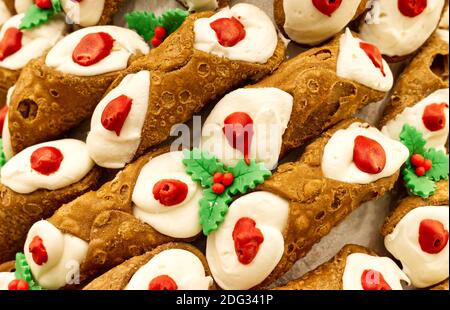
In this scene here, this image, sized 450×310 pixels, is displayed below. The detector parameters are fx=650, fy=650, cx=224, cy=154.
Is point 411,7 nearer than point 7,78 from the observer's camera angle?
Yes

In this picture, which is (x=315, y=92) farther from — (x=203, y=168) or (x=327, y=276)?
(x=327, y=276)

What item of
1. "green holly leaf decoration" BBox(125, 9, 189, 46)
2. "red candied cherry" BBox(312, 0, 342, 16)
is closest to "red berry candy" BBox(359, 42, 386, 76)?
"red candied cherry" BBox(312, 0, 342, 16)

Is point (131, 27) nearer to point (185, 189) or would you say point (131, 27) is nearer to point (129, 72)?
point (129, 72)

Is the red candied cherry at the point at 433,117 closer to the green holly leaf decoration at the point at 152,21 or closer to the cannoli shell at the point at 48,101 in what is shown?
the green holly leaf decoration at the point at 152,21

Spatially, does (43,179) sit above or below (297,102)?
below

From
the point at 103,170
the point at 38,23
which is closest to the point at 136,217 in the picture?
the point at 103,170

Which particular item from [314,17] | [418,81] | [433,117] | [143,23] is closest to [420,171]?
[433,117]

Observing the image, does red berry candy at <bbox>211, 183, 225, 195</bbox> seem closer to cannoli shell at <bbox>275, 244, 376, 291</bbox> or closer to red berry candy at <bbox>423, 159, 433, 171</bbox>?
cannoli shell at <bbox>275, 244, 376, 291</bbox>
